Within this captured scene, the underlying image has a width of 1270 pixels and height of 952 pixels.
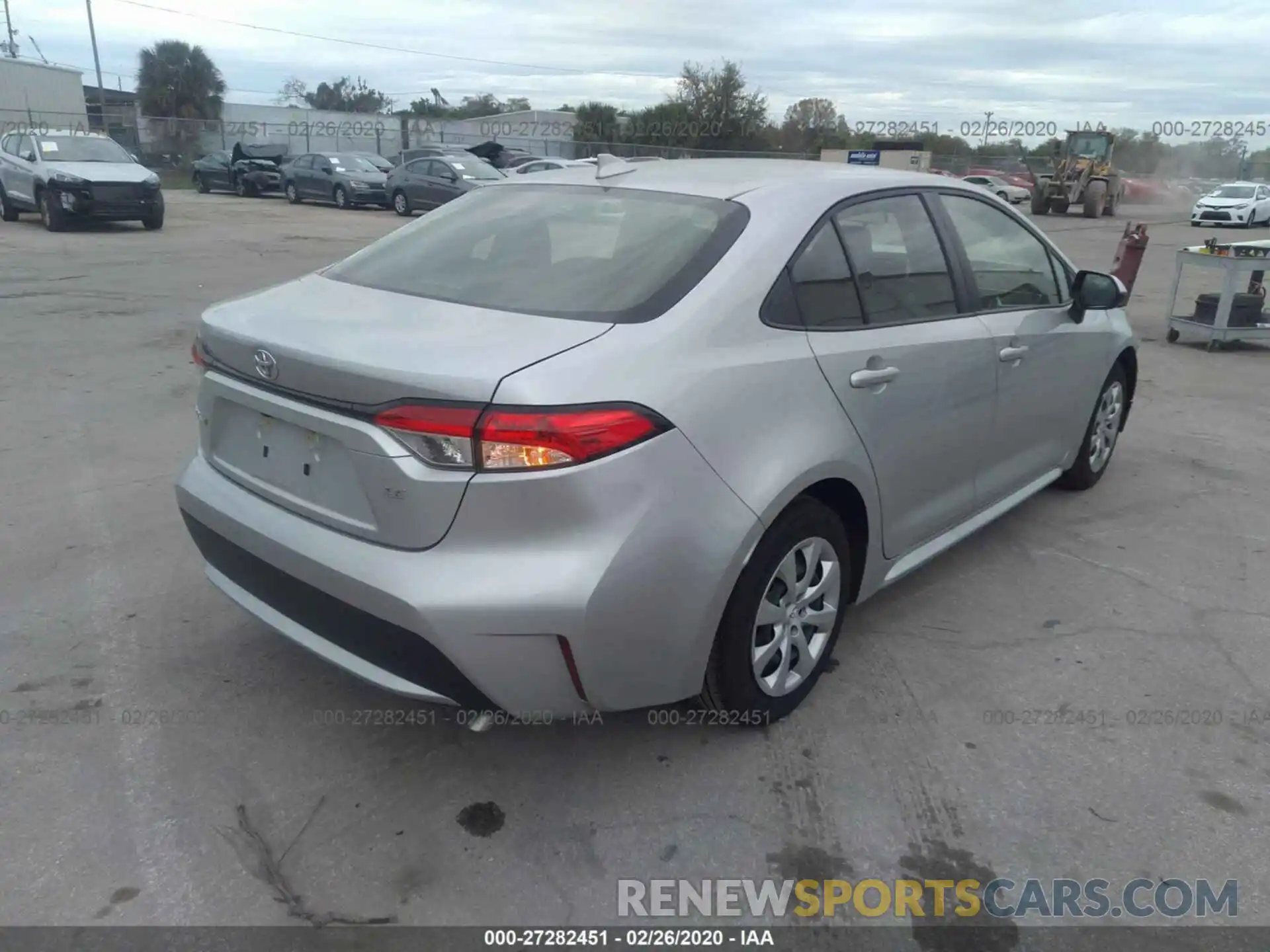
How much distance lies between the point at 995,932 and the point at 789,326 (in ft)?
5.48

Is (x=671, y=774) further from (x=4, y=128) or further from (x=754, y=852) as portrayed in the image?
(x=4, y=128)

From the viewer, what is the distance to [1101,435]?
16.9ft

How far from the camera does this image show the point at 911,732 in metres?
3.09

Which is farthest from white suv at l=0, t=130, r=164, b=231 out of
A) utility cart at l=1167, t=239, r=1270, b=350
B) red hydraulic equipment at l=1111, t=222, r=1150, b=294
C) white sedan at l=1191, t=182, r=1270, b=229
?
white sedan at l=1191, t=182, r=1270, b=229

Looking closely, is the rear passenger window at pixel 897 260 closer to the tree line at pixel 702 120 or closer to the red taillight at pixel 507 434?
the red taillight at pixel 507 434

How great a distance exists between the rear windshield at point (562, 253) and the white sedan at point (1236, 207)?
3344cm

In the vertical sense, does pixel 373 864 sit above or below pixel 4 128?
below

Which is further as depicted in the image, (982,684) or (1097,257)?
(1097,257)

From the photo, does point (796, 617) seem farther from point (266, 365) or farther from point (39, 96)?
point (39, 96)

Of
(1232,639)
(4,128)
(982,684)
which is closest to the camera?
(982,684)

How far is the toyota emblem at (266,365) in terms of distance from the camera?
259 cm

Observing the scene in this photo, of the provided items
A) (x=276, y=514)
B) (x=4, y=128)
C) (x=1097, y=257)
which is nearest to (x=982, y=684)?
(x=276, y=514)

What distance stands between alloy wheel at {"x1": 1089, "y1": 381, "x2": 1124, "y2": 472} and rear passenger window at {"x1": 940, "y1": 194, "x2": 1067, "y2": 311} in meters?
0.85

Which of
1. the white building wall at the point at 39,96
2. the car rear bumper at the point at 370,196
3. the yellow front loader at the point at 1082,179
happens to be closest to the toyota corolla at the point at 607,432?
the car rear bumper at the point at 370,196
